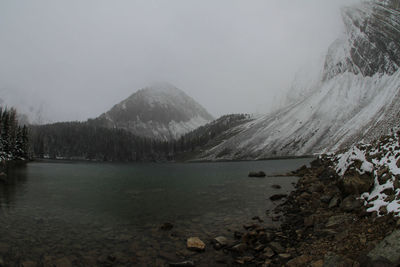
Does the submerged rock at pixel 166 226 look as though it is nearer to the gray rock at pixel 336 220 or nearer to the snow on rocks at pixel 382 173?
the gray rock at pixel 336 220

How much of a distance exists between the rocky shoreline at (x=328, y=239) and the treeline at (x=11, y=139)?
117407mm

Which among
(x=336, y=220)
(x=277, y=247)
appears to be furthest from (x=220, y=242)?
(x=336, y=220)

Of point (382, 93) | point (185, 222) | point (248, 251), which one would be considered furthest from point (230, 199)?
point (382, 93)

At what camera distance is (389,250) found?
32.9 ft

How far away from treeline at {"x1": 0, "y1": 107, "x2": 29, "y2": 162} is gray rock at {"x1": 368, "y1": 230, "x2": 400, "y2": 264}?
125 m

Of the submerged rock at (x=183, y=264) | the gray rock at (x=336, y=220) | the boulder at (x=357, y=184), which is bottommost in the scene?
the submerged rock at (x=183, y=264)

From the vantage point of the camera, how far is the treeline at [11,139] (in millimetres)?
106531

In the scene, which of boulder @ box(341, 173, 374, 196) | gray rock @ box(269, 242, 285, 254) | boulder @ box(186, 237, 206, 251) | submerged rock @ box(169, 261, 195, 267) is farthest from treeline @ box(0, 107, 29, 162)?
boulder @ box(341, 173, 374, 196)

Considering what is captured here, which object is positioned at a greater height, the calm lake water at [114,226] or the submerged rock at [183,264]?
the submerged rock at [183,264]

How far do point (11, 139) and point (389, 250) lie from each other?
143m

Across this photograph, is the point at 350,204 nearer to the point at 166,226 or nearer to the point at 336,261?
the point at 336,261

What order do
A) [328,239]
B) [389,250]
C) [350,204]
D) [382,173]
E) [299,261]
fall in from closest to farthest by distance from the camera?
[389,250] < [299,261] < [328,239] < [382,173] < [350,204]

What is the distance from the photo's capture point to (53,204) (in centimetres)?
3272

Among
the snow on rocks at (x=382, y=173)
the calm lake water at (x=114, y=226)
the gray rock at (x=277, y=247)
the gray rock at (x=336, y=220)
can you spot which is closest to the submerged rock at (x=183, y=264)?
the calm lake water at (x=114, y=226)
